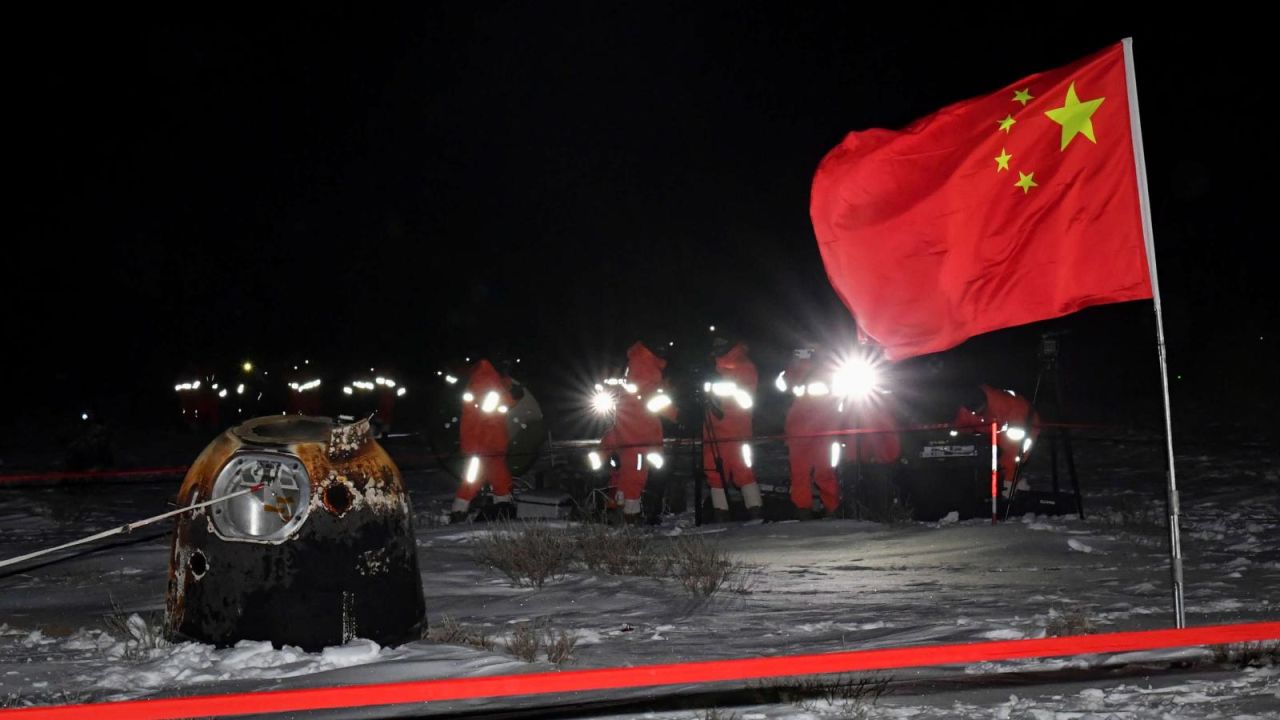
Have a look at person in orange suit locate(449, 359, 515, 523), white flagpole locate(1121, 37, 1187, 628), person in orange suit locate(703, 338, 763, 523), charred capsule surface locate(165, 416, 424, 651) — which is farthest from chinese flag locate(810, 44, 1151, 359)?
person in orange suit locate(449, 359, 515, 523)

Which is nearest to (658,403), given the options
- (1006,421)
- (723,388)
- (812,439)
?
(723,388)

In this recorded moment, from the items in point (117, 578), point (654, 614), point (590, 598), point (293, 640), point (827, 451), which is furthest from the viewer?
point (827, 451)

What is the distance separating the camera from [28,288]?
1807 inches

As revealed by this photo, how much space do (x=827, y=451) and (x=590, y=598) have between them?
4889 millimetres

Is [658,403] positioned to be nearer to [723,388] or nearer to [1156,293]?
Result: [723,388]

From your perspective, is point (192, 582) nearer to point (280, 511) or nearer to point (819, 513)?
point (280, 511)

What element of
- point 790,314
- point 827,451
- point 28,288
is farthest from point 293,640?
point 790,314

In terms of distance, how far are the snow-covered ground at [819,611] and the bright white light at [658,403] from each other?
1.20 m

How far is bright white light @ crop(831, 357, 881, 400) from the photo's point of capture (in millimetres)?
11914

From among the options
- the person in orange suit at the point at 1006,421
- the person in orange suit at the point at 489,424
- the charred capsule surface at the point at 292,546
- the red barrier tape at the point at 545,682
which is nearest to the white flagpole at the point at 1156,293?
the red barrier tape at the point at 545,682

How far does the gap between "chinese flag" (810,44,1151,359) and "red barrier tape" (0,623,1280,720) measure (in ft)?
6.59

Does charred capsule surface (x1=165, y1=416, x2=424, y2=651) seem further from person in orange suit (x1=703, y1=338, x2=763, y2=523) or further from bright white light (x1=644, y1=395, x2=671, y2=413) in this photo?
bright white light (x1=644, y1=395, x2=671, y2=413)

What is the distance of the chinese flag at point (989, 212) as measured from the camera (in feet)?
17.4

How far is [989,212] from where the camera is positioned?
564 centimetres
